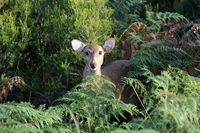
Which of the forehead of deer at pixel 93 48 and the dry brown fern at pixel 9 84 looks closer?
the dry brown fern at pixel 9 84

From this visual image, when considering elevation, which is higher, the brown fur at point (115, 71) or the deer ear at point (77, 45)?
the deer ear at point (77, 45)

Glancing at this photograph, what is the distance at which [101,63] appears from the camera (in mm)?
8461

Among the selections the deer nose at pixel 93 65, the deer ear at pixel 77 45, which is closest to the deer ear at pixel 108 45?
the deer ear at pixel 77 45

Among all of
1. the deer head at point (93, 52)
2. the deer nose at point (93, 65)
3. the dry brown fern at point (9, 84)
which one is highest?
the deer head at point (93, 52)

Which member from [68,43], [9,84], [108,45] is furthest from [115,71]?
[9,84]

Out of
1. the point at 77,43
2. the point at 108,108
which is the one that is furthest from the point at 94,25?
the point at 108,108

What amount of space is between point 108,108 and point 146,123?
1.86ft

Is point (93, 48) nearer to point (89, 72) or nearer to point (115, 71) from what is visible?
point (89, 72)

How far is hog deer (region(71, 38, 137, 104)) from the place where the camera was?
825 centimetres

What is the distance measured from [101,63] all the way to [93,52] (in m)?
0.26

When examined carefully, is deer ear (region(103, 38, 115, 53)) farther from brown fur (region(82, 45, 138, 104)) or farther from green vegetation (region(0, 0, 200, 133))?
green vegetation (region(0, 0, 200, 133))

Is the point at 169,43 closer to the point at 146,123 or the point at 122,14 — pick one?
the point at 122,14

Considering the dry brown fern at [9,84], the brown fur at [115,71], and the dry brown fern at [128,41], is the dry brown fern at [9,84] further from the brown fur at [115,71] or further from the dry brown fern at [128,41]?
the dry brown fern at [128,41]

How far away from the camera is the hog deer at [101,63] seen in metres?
8.25
